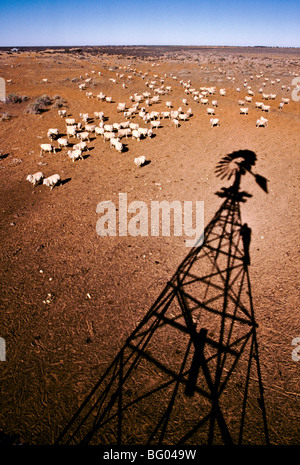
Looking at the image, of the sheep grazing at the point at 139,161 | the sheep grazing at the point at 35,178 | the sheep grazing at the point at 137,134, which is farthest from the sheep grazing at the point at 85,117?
the sheep grazing at the point at 35,178

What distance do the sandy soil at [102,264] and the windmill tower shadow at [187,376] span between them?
0.18m

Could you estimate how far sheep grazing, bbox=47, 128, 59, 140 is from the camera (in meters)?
20.3

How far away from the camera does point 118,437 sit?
5.40m

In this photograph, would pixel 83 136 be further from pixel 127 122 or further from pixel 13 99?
pixel 13 99

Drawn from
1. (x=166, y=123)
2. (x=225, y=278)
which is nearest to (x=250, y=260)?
(x=225, y=278)

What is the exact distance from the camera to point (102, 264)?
9727 mm

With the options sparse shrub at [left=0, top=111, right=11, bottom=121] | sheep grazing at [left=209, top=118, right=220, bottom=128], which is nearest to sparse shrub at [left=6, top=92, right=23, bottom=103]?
sparse shrub at [left=0, top=111, right=11, bottom=121]

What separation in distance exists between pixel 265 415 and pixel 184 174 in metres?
13.6

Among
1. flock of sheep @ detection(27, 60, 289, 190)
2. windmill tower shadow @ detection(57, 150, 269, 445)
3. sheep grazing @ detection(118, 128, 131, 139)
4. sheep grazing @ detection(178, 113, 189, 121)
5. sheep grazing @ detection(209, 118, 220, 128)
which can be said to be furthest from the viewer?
sheep grazing @ detection(178, 113, 189, 121)

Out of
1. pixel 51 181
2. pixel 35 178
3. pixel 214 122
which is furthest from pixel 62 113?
pixel 214 122

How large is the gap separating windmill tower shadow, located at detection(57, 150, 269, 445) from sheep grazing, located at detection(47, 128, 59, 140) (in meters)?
18.0

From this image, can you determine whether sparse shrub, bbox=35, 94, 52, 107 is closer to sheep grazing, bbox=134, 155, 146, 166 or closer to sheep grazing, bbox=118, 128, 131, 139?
sheep grazing, bbox=118, 128, 131, 139

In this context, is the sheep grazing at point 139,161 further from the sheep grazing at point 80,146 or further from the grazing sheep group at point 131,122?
the sheep grazing at point 80,146

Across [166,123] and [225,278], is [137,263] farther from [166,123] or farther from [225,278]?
[166,123]
